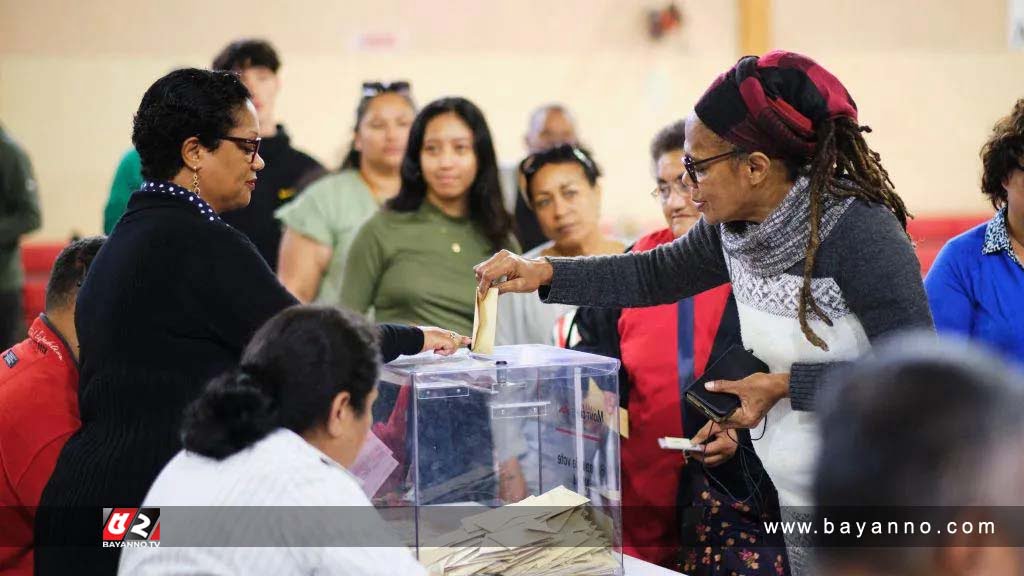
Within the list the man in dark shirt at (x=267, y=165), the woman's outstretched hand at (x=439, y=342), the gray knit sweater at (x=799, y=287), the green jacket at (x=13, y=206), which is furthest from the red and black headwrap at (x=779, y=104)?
the green jacket at (x=13, y=206)

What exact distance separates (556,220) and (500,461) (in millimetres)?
1230

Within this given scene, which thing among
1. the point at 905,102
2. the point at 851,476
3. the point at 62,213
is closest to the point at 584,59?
the point at 905,102

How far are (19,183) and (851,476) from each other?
424cm

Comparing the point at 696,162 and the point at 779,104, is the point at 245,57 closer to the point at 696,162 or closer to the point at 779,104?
the point at 696,162

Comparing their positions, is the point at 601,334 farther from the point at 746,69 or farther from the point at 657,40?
the point at 657,40

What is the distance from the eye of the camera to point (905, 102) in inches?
284

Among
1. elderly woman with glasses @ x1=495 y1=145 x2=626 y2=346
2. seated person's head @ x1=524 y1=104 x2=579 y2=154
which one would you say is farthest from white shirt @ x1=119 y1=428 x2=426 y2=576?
seated person's head @ x1=524 y1=104 x2=579 y2=154

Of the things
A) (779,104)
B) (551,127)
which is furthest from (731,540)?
(551,127)

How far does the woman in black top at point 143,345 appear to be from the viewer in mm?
1742

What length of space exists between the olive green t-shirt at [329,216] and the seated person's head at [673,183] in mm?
1105

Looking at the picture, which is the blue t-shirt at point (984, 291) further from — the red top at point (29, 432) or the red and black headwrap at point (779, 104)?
the red top at point (29, 432)

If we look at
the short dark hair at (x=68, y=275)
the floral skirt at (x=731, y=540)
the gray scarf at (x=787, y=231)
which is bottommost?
the floral skirt at (x=731, y=540)

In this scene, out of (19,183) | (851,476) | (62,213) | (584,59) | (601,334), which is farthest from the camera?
(584,59)

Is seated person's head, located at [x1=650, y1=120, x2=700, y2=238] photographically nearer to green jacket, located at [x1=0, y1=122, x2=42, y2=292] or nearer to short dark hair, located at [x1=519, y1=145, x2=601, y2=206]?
short dark hair, located at [x1=519, y1=145, x2=601, y2=206]
